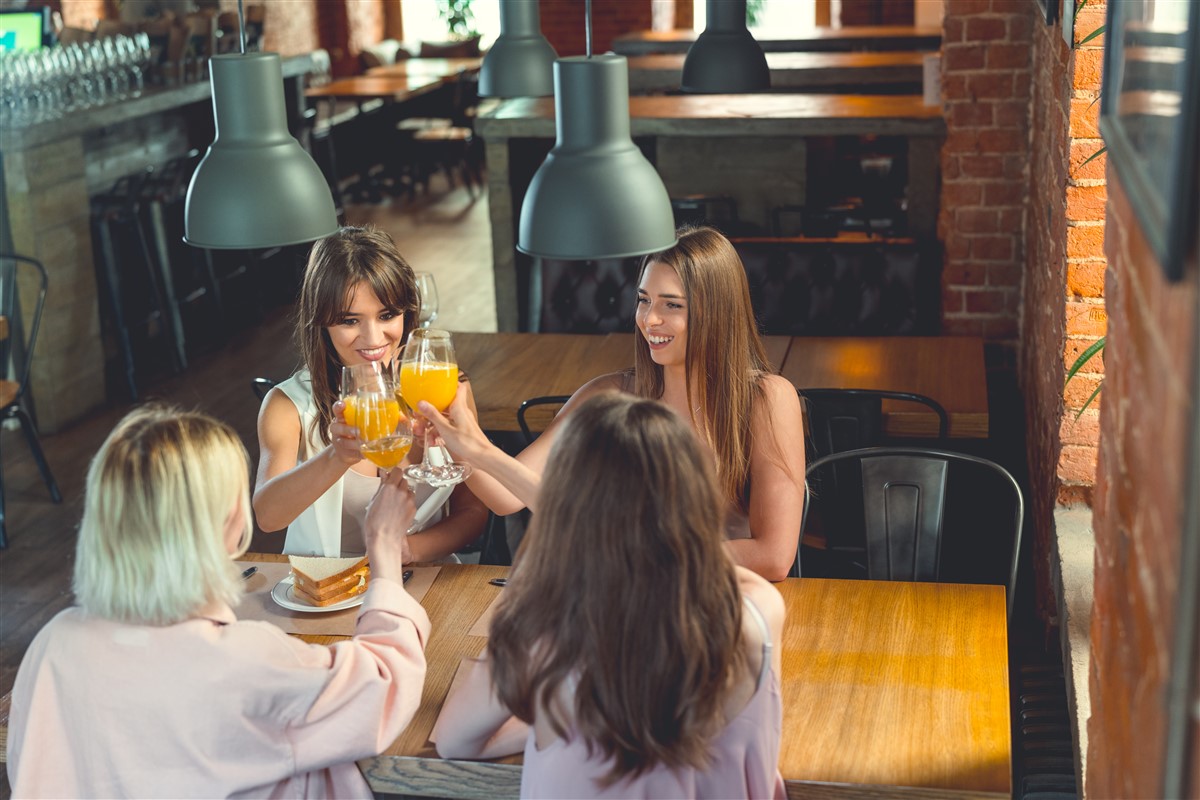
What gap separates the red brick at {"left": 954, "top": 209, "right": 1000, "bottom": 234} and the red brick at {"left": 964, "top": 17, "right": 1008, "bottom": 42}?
53cm

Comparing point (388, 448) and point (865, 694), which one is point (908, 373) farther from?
point (388, 448)

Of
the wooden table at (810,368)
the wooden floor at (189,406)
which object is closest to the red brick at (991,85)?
the wooden table at (810,368)

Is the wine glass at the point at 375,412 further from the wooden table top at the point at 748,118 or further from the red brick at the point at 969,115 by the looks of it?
the wooden table top at the point at 748,118

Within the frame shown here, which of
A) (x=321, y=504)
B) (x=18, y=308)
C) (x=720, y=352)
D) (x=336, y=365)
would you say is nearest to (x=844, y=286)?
(x=720, y=352)

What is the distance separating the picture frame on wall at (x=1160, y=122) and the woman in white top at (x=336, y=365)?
1.46 m

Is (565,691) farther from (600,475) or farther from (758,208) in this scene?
(758,208)

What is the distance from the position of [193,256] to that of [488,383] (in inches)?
134

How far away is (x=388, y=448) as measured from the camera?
2.02 meters

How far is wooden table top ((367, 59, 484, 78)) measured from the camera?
10.5m

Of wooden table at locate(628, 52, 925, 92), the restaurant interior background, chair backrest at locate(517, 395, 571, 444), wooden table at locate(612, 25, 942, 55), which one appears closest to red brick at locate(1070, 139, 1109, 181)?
the restaurant interior background

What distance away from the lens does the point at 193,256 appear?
6.53 m

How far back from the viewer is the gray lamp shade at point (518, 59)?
3881mm

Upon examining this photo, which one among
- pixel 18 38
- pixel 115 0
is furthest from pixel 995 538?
pixel 115 0

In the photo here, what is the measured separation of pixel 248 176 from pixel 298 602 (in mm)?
698
